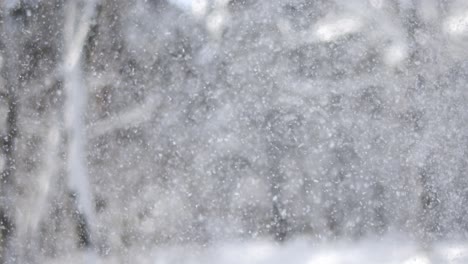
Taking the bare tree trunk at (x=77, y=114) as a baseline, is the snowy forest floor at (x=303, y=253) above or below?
below

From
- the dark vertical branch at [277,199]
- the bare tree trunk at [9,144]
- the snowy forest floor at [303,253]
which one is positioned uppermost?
the bare tree trunk at [9,144]

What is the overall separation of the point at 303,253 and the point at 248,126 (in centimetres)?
25

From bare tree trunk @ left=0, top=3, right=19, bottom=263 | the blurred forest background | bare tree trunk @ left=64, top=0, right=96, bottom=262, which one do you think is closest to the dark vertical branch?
the blurred forest background

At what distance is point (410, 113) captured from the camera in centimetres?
89

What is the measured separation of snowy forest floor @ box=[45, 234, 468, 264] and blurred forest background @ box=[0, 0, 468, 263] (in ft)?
0.06

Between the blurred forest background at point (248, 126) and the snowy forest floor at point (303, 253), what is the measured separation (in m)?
0.02

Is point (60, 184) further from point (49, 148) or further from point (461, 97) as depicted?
point (461, 97)

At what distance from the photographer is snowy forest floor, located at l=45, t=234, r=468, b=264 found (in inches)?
34.4

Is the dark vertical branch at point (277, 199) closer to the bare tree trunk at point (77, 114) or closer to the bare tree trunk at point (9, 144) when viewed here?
the bare tree trunk at point (77, 114)

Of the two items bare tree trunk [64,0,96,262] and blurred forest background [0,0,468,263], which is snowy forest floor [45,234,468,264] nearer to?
blurred forest background [0,0,468,263]

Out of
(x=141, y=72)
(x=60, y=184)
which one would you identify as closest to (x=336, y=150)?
(x=141, y=72)

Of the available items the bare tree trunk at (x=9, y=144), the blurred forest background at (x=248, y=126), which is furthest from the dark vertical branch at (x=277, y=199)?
the bare tree trunk at (x=9, y=144)

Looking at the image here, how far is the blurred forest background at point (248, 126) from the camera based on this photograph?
0.87 m

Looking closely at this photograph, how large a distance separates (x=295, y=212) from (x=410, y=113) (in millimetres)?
283
